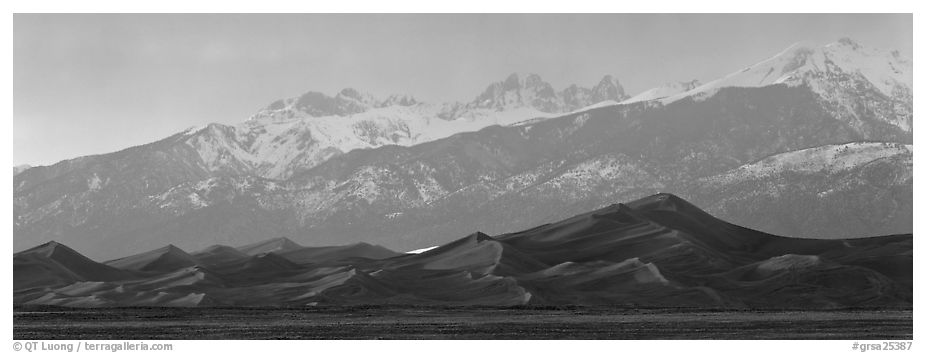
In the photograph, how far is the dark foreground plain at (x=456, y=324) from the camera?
136250 millimetres

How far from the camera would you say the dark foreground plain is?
13625cm

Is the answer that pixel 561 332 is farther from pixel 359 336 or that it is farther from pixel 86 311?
pixel 86 311

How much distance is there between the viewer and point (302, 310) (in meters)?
197

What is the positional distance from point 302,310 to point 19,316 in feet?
128

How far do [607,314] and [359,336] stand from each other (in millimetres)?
58588

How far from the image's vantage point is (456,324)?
162m
